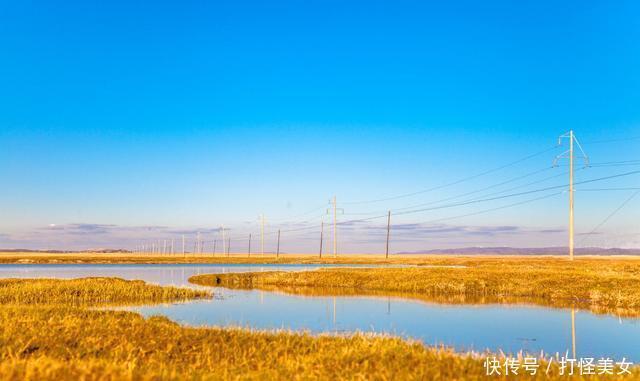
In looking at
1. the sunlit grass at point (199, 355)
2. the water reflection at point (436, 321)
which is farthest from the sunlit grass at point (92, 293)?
the sunlit grass at point (199, 355)

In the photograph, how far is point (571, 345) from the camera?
21.8 meters

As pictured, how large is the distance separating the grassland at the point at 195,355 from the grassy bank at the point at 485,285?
73.1 ft

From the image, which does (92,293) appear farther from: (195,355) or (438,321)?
(195,355)

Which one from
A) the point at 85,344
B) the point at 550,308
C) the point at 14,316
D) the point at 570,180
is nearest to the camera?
the point at 85,344

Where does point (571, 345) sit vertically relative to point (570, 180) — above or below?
below

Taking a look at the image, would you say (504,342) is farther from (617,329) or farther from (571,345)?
(617,329)

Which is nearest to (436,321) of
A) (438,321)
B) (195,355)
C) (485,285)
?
(438,321)

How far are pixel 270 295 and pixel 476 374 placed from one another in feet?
103

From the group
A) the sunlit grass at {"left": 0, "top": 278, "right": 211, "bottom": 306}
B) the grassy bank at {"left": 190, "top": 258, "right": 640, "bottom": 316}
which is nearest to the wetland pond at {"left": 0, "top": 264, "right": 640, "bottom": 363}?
the sunlit grass at {"left": 0, "top": 278, "right": 211, "bottom": 306}

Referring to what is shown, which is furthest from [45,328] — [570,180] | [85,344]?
[570,180]

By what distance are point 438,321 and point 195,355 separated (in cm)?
1631

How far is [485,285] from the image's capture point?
146 feet

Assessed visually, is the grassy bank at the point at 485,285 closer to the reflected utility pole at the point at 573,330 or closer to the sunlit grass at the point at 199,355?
the reflected utility pole at the point at 573,330

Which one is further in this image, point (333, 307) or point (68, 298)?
point (68, 298)
